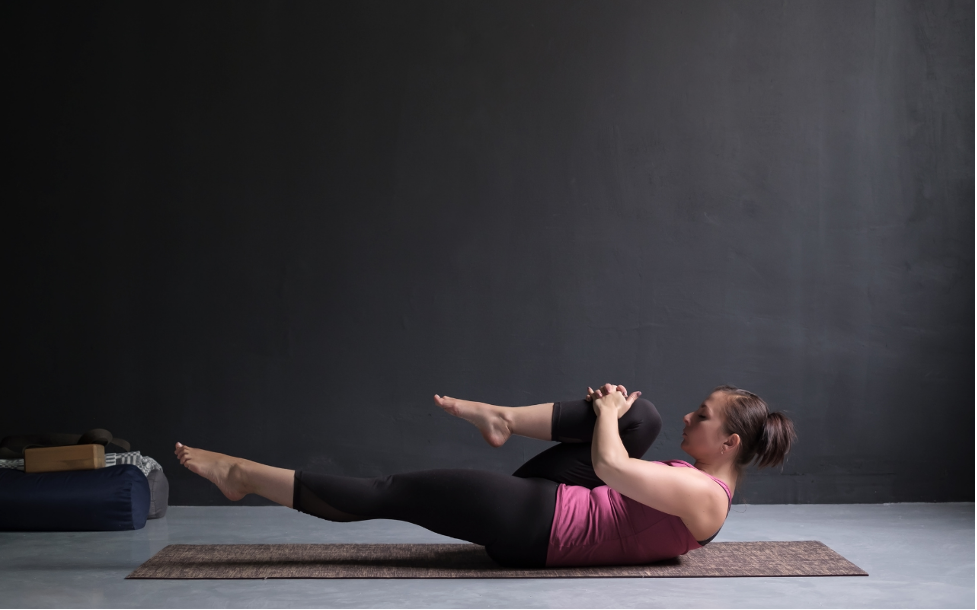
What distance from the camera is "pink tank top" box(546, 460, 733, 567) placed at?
2406 mm

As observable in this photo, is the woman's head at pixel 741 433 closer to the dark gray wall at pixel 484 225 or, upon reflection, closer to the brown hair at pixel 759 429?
the brown hair at pixel 759 429

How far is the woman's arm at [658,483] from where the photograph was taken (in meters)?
2.22

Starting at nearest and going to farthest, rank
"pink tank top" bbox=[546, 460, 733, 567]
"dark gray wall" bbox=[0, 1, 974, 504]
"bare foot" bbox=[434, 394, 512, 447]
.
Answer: "pink tank top" bbox=[546, 460, 733, 567], "bare foot" bbox=[434, 394, 512, 447], "dark gray wall" bbox=[0, 1, 974, 504]

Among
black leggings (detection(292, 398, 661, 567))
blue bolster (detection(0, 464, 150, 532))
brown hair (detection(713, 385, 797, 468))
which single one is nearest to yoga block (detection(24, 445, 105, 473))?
blue bolster (detection(0, 464, 150, 532))

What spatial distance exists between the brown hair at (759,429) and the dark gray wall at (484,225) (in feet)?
5.61

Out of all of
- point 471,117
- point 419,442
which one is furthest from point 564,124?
point 419,442

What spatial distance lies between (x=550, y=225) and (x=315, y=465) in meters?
1.62

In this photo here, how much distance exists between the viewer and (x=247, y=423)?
4062mm

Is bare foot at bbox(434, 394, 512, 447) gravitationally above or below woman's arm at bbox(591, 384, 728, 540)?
above

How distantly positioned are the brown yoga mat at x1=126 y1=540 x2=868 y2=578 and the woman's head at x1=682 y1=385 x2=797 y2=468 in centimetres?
35

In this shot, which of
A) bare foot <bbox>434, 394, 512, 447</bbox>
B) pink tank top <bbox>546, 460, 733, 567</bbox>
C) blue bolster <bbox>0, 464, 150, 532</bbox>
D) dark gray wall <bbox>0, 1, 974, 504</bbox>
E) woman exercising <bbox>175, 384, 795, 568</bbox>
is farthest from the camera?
dark gray wall <bbox>0, 1, 974, 504</bbox>

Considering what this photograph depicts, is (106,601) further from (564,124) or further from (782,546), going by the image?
(564,124)

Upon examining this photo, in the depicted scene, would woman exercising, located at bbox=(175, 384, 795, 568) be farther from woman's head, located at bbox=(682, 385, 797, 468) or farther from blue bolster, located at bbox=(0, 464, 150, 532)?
blue bolster, located at bbox=(0, 464, 150, 532)

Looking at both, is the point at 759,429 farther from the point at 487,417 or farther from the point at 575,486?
the point at 487,417
